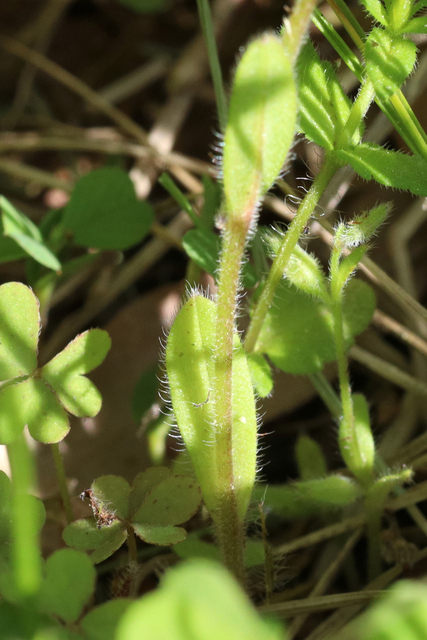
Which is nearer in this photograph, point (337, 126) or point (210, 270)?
point (337, 126)

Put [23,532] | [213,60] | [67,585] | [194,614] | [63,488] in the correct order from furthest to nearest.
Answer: [213,60]
[63,488]
[67,585]
[23,532]
[194,614]

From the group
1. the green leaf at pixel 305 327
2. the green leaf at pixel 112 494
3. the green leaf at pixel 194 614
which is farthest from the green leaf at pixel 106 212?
the green leaf at pixel 194 614

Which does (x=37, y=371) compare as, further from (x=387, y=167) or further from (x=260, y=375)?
(x=387, y=167)

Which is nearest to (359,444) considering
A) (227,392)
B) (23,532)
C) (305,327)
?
(305,327)

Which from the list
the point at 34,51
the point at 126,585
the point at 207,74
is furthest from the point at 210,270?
the point at 34,51

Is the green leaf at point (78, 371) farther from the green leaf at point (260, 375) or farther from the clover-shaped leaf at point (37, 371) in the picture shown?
the green leaf at point (260, 375)

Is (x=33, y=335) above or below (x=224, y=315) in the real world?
above

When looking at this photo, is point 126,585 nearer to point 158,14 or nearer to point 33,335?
point 33,335
